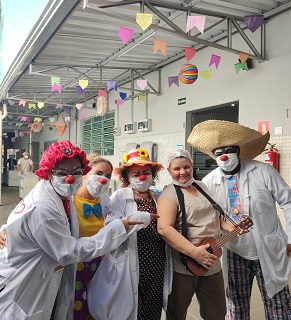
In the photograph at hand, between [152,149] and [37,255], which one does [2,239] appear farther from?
[152,149]

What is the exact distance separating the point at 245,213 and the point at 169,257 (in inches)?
23.1

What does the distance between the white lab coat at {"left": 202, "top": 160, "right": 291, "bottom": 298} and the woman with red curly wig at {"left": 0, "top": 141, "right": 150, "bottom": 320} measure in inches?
35.9

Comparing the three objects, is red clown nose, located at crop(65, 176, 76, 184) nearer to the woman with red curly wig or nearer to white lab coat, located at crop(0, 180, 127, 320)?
the woman with red curly wig

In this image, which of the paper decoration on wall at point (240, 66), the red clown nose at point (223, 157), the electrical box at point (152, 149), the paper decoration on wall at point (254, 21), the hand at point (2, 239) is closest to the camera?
the hand at point (2, 239)

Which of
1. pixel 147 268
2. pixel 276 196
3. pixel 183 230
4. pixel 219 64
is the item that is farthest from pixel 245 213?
pixel 219 64

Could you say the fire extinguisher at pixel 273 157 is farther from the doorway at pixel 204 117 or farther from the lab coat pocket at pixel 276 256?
the lab coat pocket at pixel 276 256

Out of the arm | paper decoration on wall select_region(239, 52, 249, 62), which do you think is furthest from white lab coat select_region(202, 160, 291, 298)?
paper decoration on wall select_region(239, 52, 249, 62)

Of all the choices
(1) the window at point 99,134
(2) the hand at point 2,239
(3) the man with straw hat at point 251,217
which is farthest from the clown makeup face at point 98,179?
(1) the window at point 99,134

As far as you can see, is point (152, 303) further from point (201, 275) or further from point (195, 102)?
point (195, 102)

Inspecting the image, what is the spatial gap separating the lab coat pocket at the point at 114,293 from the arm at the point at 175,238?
0.25m

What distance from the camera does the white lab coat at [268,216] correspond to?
6.59 ft

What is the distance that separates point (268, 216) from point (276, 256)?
257 millimetres

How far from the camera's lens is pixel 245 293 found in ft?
7.04

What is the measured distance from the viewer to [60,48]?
5.58 metres
